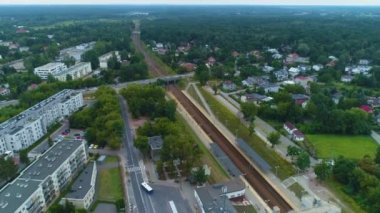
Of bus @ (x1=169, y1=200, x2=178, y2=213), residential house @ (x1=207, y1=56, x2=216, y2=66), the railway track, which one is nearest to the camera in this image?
bus @ (x1=169, y1=200, x2=178, y2=213)

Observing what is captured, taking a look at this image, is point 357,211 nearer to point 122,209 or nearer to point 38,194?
point 122,209

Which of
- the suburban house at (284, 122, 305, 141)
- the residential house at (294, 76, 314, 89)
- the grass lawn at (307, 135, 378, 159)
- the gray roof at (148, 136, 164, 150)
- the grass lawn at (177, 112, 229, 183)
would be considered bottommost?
the grass lawn at (307, 135, 378, 159)

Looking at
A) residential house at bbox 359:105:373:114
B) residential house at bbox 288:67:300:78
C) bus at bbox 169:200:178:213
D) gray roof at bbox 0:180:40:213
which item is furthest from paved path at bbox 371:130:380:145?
gray roof at bbox 0:180:40:213

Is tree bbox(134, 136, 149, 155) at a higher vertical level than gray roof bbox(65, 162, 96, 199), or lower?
higher

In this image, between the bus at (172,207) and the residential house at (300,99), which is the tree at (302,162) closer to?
the bus at (172,207)

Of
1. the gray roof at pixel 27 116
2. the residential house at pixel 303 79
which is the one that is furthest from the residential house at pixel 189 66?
the gray roof at pixel 27 116

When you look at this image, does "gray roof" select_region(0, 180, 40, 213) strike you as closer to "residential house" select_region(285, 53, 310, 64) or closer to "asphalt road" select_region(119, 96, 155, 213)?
"asphalt road" select_region(119, 96, 155, 213)

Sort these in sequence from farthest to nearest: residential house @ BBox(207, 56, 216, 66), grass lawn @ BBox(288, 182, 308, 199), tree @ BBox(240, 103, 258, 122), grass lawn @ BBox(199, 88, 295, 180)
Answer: residential house @ BBox(207, 56, 216, 66), tree @ BBox(240, 103, 258, 122), grass lawn @ BBox(199, 88, 295, 180), grass lawn @ BBox(288, 182, 308, 199)
